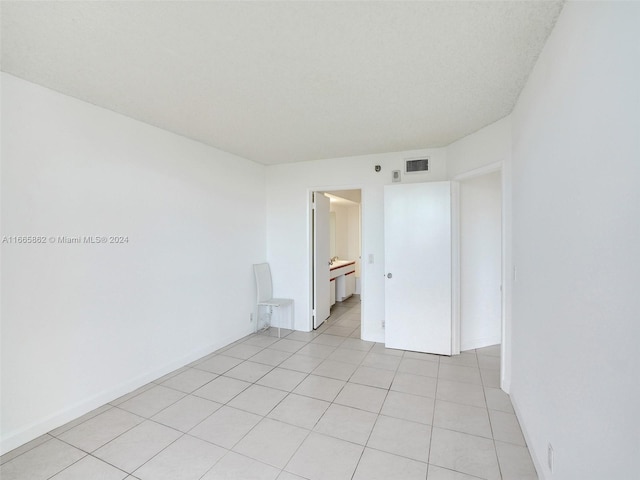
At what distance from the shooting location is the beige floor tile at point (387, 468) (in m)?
1.76

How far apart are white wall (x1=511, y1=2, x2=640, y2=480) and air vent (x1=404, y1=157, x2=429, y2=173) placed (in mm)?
1867

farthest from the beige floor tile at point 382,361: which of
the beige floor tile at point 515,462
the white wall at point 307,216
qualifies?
the beige floor tile at point 515,462

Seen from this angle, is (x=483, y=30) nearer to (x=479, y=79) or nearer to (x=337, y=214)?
(x=479, y=79)

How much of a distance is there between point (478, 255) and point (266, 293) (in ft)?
9.66

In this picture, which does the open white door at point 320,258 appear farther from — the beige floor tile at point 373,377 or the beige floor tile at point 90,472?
the beige floor tile at point 90,472

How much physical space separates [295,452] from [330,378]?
108cm

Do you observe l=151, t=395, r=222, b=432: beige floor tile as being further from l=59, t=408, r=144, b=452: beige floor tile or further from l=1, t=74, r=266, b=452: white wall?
l=1, t=74, r=266, b=452: white wall

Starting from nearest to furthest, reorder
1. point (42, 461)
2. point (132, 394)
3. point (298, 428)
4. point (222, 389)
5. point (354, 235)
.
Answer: point (42, 461) < point (298, 428) < point (132, 394) < point (222, 389) < point (354, 235)

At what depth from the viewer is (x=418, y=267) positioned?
144 inches

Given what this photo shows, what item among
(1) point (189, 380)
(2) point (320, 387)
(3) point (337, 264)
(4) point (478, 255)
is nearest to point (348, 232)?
(3) point (337, 264)

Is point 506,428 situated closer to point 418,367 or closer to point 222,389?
point 418,367

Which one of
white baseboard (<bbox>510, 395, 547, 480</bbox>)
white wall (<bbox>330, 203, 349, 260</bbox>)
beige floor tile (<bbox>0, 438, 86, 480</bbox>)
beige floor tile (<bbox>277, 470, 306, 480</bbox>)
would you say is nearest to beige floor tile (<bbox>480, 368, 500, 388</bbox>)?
white baseboard (<bbox>510, 395, 547, 480</bbox>)

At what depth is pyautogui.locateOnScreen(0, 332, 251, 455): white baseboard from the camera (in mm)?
2004

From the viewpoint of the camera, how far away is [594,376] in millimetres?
1113
